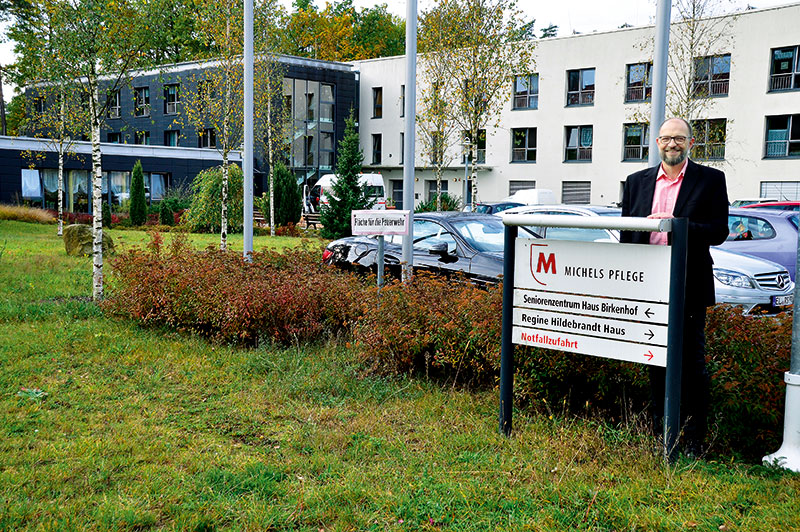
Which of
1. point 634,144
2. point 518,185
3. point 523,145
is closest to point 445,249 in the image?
point 634,144

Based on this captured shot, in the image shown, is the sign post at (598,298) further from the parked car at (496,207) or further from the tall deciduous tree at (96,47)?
the parked car at (496,207)

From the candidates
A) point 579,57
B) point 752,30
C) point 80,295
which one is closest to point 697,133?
point 752,30

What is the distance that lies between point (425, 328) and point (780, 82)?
3392 centimetres

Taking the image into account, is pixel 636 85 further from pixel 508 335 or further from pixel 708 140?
pixel 508 335

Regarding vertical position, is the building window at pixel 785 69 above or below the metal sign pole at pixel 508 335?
above

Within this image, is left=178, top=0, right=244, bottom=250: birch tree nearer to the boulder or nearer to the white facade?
the boulder

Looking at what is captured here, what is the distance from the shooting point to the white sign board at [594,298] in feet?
14.3

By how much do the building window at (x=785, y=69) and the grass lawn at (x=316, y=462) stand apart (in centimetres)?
3370

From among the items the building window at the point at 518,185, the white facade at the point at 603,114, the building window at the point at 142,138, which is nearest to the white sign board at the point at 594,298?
the white facade at the point at 603,114

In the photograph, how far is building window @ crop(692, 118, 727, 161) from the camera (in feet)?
102

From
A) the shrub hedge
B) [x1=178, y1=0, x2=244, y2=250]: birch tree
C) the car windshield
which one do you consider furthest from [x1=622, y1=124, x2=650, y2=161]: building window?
the shrub hedge

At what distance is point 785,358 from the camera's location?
4.94m

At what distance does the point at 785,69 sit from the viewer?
34125 millimetres

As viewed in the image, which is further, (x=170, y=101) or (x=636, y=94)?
(x=170, y=101)
